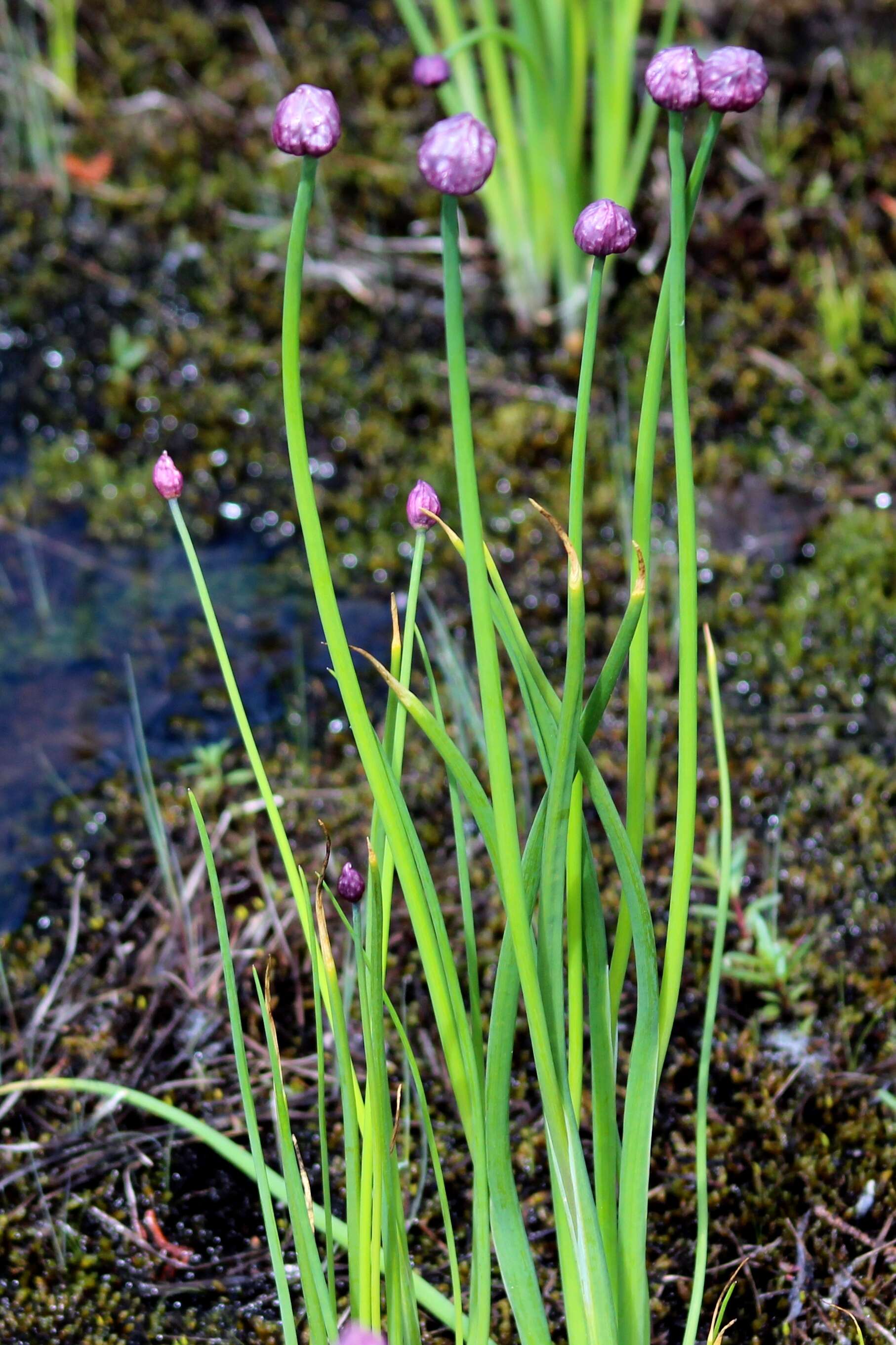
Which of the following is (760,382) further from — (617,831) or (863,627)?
(617,831)

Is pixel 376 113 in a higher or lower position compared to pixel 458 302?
higher

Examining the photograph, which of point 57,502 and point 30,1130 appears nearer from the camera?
point 30,1130

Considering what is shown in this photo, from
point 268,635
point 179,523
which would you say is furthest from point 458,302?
point 268,635

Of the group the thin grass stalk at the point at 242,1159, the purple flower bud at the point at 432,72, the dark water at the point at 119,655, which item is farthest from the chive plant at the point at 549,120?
the thin grass stalk at the point at 242,1159

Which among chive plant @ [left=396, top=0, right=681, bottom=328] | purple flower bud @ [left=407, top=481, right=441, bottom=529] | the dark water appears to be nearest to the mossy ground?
the dark water

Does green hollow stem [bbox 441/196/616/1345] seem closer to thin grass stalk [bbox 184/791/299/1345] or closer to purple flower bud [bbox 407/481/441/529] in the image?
purple flower bud [bbox 407/481/441/529]

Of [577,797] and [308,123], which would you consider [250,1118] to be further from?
[308,123]
